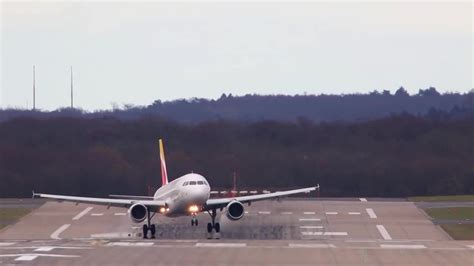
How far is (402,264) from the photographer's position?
42719 mm

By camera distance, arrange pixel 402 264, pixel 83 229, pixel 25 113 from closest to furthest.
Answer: pixel 402 264
pixel 83 229
pixel 25 113

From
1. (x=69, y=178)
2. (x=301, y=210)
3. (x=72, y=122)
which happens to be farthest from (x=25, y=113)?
(x=301, y=210)

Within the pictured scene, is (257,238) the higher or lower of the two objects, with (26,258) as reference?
higher

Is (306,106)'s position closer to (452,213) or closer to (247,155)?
(247,155)

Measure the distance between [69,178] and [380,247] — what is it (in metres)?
48.3

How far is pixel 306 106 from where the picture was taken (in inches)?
4781

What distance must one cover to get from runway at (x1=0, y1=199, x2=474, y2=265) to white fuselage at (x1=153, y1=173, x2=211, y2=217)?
4.77 ft

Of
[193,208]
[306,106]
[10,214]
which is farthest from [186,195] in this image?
[306,106]

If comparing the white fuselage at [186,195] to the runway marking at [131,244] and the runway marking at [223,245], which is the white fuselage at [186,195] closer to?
the runway marking at [131,244]

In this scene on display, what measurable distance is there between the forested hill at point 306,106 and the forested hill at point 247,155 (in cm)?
1333

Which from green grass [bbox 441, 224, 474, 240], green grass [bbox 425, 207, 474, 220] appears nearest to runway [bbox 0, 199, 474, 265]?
green grass [bbox 441, 224, 474, 240]

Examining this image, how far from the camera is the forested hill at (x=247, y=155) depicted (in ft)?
309

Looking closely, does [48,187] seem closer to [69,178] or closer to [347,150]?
[69,178]

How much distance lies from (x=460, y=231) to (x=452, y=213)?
976cm
